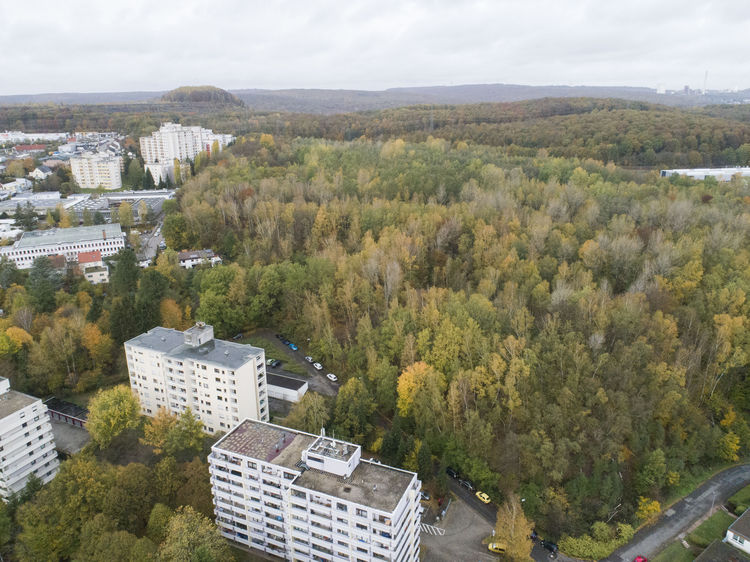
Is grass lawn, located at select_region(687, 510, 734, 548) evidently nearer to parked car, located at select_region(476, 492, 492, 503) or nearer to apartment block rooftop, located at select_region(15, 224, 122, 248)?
parked car, located at select_region(476, 492, 492, 503)

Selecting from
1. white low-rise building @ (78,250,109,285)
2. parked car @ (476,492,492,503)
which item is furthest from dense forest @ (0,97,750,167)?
parked car @ (476,492,492,503)

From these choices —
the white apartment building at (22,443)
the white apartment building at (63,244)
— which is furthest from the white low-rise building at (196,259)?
the white apartment building at (22,443)

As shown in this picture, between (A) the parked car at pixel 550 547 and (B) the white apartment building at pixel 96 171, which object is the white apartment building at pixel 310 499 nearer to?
(A) the parked car at pixel 550 547

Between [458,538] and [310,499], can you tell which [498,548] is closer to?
[458,538]

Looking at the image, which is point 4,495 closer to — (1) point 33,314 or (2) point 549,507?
(1) point 33,314

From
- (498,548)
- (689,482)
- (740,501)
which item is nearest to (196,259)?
(498,548)

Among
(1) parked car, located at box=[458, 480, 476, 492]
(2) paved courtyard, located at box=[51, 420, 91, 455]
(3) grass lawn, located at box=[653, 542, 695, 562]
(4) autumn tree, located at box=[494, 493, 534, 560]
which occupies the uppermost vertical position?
(4) autumn tree, located at box=[494, 493, 534, 560]

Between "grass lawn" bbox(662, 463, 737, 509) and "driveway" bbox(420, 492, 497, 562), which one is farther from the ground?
"driveway" bbox(420, 492, 497, 562)

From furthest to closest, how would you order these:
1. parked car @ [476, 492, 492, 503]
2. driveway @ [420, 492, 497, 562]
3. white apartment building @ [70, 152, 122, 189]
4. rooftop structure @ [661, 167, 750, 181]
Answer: white apartment building @ [70, 152, 122, 189], rooftop structure @ [661, 167, 750, 181], parked car @ [476, 492, 492, 503], driveway @ [420, 492, 497, 562]

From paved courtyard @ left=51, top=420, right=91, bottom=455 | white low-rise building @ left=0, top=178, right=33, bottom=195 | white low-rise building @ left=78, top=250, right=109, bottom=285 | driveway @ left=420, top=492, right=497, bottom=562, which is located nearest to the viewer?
driveway @ left=420, top=492, right=497, bottom=562
